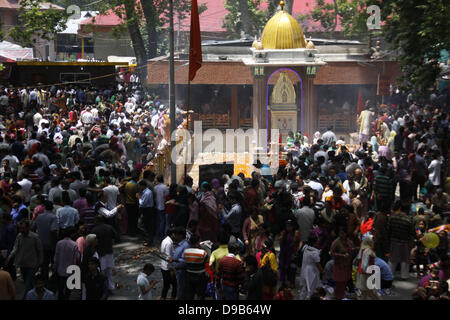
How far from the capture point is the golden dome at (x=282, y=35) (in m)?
23.7

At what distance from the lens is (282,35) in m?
23.8

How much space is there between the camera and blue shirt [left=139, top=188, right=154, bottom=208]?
41.8ft

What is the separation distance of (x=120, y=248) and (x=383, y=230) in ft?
17.4

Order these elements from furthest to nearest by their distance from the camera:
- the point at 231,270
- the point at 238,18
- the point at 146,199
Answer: the point at 238,18 → the point at 146,199 → the point at 231,270

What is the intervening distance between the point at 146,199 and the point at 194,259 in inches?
146

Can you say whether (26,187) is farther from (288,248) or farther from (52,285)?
(288,248)

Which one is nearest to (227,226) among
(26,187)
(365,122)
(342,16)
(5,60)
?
(26,187)

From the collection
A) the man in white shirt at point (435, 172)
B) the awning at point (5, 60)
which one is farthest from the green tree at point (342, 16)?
the man in white shirt at point (435, 172)

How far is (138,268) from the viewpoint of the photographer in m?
12.0

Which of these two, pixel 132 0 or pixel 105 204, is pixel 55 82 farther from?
pixel 105 204

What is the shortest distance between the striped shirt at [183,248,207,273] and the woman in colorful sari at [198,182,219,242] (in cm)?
279

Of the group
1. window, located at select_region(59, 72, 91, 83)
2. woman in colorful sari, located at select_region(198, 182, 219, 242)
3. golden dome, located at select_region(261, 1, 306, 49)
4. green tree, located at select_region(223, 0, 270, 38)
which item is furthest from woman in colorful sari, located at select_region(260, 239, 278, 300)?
green tree, located at select_region(223, 0, 270, 38)

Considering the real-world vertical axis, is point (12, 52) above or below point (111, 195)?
above

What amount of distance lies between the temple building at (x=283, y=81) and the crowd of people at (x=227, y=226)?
615cm
